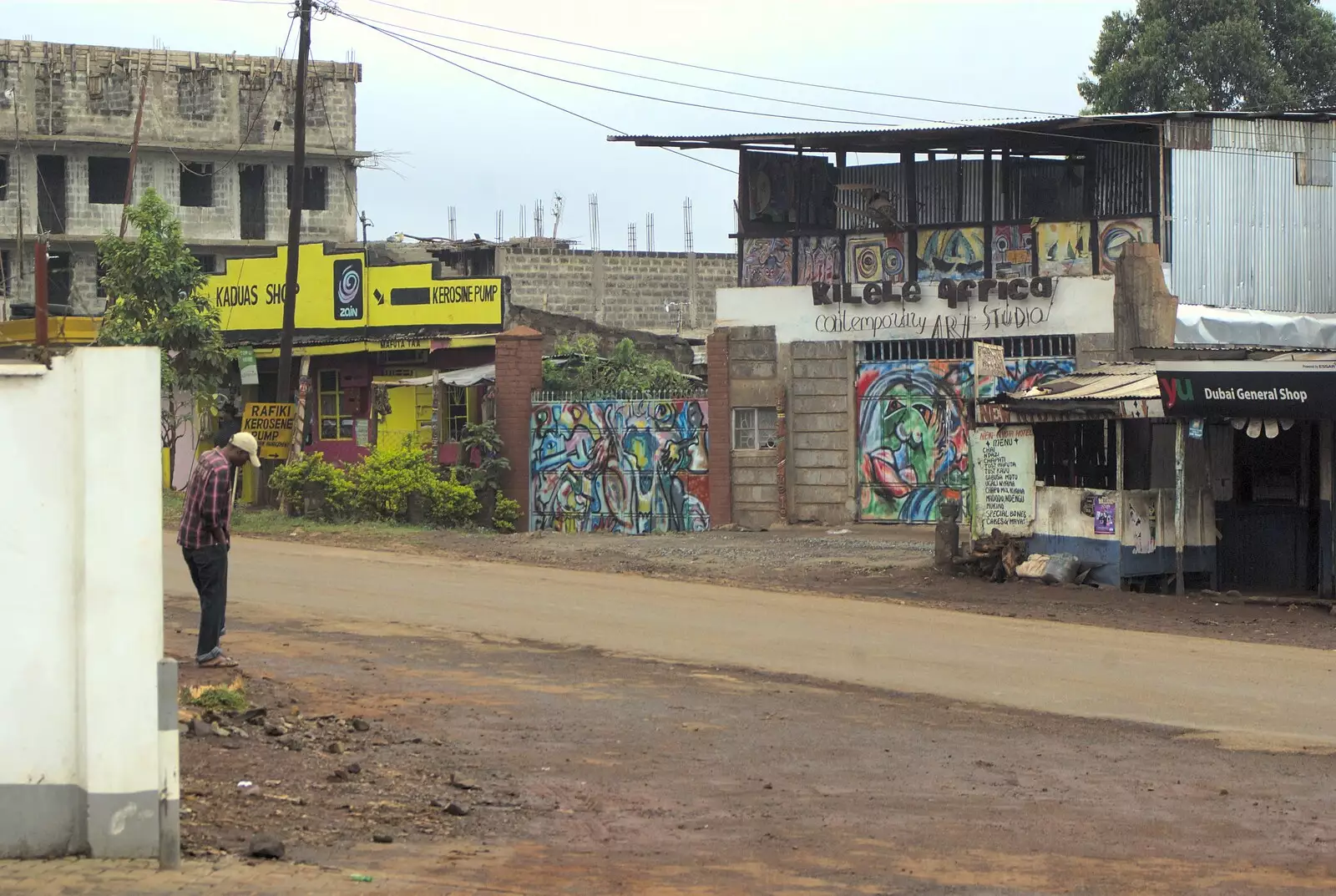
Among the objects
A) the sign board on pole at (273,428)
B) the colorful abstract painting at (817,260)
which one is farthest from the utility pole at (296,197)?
the colorful abstract painting at (817,260)

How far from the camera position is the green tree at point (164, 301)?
96.9 feet

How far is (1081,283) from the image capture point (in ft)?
80.5

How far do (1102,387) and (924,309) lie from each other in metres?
7.30

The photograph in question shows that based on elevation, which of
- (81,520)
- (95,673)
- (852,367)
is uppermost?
(852,367)

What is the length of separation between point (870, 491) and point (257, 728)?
17.7m

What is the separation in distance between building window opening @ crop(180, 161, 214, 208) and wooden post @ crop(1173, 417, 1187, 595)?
4037cm

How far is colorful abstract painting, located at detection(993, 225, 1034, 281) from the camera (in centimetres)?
2533

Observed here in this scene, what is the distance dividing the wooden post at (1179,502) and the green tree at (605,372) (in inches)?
453

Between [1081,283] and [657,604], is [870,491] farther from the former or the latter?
[657,604]

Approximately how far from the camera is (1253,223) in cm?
2561

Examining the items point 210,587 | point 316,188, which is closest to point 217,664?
A: point 210,587

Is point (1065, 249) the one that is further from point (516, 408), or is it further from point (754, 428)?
point (516, 408)

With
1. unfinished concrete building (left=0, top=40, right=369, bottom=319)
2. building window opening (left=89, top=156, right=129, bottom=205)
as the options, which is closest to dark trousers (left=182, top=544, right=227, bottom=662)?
unfinished concrete building (left=0, top=40, right=369, bottom=319)

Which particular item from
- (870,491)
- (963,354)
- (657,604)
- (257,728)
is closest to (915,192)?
(963,354)
